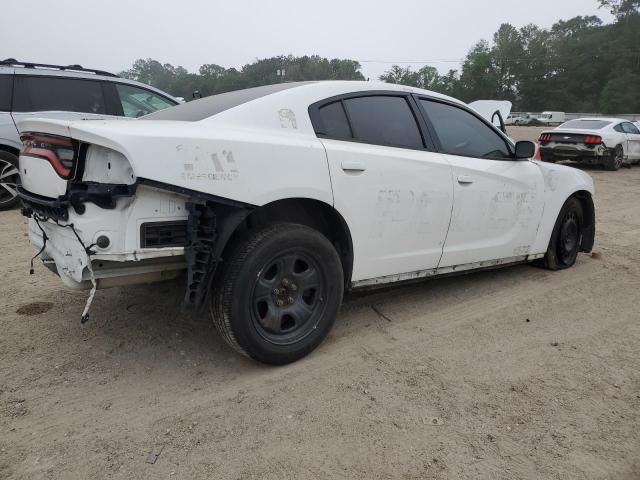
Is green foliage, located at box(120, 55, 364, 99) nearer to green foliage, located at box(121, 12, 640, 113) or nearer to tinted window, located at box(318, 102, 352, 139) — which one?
green foliage, located at box(121, 12, 640, 113)

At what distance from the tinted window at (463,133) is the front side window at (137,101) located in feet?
16.3

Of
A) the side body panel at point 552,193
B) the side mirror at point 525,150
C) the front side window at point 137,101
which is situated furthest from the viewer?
the front side window at point 137,101

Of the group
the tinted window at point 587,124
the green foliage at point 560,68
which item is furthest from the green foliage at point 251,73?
the tinted window at point 587,124

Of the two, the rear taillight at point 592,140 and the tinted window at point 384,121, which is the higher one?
the tinted window at point 384,121

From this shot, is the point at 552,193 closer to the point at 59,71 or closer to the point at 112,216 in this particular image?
the point at 112,216

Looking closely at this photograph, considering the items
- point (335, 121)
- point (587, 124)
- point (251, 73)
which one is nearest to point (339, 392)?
point (335, 121)

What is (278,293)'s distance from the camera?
290 cm

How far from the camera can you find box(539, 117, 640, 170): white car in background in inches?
501

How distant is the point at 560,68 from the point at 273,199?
307 ft

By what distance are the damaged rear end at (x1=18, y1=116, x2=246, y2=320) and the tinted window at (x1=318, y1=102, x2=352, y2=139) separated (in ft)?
2.75

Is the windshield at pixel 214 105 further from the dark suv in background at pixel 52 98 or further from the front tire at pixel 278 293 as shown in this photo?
the dark suv in background at pixel 52 98

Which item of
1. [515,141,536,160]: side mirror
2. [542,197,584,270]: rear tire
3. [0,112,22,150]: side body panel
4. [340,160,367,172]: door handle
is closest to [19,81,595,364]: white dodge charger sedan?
[340,160,367,172]: door handle

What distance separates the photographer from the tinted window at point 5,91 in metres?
6.66

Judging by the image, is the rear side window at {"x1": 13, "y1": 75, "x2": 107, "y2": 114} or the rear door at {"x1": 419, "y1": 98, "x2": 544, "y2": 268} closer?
the rear door at {"x1": 419, "y1": 98, "x2": 544, "y2": 268}
